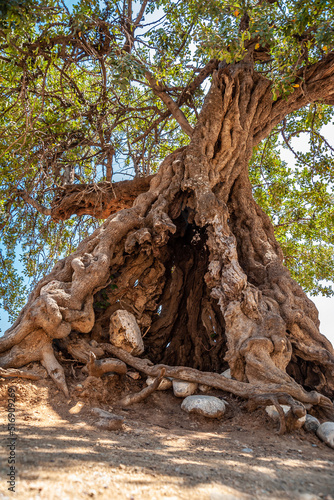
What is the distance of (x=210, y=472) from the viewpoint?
71.2 inches

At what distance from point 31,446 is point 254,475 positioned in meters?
1.22

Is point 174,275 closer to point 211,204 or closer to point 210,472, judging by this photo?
point 211,204

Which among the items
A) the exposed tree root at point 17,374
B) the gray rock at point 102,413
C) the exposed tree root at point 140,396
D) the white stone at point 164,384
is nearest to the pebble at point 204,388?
the white stone at point 164,384

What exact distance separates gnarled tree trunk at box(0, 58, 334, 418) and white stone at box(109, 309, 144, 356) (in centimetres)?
21

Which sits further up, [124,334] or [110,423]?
[124,334]

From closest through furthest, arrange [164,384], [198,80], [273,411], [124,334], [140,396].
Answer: [273,411] → [140,396] → [164,384] → [124,334] → [198,80]

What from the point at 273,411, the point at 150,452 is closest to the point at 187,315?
the point at 273,411

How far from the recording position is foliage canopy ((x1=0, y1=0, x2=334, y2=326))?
434 centimetres

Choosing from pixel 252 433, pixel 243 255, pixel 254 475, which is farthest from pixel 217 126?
pixel 254 475

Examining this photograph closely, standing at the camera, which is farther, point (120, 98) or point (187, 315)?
point (120, 98)

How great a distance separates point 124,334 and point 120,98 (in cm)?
506

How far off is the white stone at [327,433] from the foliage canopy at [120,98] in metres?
3.98

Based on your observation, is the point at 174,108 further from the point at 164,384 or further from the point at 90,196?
the point at 164,384

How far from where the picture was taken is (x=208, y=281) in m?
4.29
